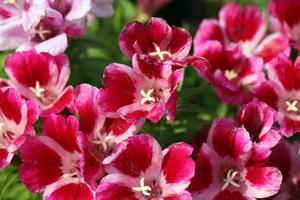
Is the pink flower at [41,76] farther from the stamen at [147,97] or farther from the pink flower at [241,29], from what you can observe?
the pink flower at [241,29]

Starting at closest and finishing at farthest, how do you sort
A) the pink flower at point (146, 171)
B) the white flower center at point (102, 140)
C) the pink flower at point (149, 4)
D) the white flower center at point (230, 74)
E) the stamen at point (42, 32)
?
the pink flower at point (146, 171) < the white flower center at point (102, 140) < the stamen at point (42, 32) < the white flower center at point (230, 74) < the pink flower at point (149, 4)

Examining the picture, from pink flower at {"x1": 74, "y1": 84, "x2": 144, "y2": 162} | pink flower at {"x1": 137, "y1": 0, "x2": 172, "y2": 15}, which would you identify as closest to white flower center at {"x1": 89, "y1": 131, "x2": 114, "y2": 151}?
pink flower at {"x1": 74, "y1": 84, "x2": 144, "y2": 162}

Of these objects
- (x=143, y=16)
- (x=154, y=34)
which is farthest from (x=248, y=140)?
(x=143, y=16)

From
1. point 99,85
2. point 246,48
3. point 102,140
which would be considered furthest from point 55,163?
point 246,48

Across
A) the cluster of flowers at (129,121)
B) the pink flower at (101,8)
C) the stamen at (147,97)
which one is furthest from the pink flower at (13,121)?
the pink flower at (101,8)

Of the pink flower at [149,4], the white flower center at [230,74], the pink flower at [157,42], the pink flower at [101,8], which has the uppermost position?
the pink flower at [157,42]

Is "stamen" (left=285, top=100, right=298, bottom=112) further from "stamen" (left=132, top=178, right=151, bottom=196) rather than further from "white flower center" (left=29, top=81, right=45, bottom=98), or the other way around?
"white flower center" (left=29, top=81, right=45, bottom=98)

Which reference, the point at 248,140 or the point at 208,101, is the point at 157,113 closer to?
the point at 248,140

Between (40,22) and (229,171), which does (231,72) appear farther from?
(40,22)
